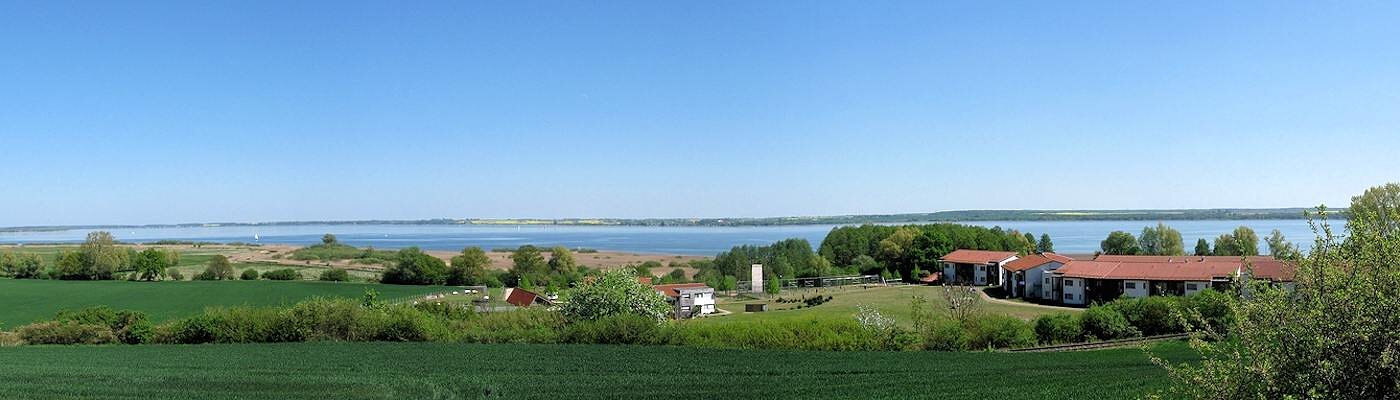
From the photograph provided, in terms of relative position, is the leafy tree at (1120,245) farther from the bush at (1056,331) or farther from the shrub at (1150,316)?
the bush at (1056,331)

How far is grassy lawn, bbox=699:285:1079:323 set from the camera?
157ft

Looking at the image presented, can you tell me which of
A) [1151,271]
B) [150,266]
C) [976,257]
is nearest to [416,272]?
[150,266]

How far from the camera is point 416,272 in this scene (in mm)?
79250

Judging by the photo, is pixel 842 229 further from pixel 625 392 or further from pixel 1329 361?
pixel 1329 361

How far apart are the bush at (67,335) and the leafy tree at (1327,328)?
3981cm

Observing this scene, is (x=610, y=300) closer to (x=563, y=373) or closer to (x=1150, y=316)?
(x=563, y=373)

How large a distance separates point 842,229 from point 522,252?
4233 centimetres

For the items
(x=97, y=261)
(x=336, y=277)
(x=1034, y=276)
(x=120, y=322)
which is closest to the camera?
(x=120, y=322)

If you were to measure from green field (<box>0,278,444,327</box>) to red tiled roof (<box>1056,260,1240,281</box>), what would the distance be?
5092 cm

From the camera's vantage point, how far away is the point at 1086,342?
32.1 m

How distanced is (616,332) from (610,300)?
5822mm

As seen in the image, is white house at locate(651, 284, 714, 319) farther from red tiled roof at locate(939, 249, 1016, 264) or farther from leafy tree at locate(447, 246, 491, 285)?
leafy tree at locate(447, 246, 491, 285)

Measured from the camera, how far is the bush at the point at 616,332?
31156 millimetres

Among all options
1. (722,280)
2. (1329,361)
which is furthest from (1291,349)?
(722,280)
